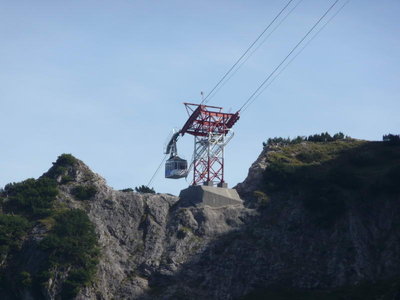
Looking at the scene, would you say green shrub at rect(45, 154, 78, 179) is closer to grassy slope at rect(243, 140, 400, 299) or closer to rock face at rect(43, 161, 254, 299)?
rock face at rect(43, 161, 254, 299)

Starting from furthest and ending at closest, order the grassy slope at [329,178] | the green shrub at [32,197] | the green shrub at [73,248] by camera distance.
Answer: the green shrub at [32,197] → the grassy slope at [329,178] → the green shrub at [73,248]

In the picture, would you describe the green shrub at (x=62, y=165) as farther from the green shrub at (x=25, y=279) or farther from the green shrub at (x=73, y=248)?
the green shrub at (x=25, y=279)

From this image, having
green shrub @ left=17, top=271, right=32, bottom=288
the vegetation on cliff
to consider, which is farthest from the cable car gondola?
green shrub @ left=17, top=271, right=32, bottom=288

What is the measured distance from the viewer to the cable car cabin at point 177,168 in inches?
3984

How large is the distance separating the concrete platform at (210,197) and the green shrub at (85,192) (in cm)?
1095

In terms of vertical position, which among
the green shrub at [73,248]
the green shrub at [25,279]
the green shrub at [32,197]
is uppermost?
the green shrub at [32,197]

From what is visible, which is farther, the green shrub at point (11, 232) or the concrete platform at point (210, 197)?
the concrete platform at point (210, 197)

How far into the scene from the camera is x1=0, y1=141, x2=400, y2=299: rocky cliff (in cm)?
7981

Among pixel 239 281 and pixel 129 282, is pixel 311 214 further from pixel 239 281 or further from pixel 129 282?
pixel 129 282

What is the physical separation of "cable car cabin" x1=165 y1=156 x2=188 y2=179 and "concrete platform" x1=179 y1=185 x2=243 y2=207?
6.82 m

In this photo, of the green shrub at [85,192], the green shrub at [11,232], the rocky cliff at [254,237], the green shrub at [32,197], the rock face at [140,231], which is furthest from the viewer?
the green shrub at [85,192]

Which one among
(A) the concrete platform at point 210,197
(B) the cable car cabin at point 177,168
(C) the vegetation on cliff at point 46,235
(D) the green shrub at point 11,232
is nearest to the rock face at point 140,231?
(A) the concrete platform at point 210,197

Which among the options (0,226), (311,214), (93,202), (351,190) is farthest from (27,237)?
(351,190)

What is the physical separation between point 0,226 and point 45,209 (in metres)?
6.30
